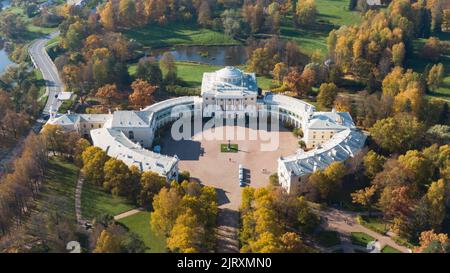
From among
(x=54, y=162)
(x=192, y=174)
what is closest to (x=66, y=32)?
(x=54, y=162)

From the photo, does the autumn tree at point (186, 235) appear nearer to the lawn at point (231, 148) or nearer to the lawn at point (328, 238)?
the lawn at point (328, 238)

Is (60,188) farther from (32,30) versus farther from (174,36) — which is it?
(32,30)

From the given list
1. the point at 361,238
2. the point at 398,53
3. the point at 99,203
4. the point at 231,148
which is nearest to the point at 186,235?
the point at 99,203

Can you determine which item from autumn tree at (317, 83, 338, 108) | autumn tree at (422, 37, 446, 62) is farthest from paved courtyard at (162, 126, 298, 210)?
autumn tree at (422, 37, 446, 62)

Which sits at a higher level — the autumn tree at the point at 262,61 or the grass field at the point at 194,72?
the autumn tree at the point at 262,61

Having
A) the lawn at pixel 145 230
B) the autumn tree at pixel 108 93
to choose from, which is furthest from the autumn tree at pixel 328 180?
the autumn tree at pixel 108 93

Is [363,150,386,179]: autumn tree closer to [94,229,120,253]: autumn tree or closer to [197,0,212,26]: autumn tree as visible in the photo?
[94,229,120,253]: autumn tree
